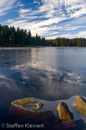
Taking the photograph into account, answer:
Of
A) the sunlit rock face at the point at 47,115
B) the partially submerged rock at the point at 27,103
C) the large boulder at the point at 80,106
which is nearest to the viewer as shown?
the sunlit rock face at the point at 47,115

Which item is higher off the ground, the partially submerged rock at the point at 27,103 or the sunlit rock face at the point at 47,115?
the partially submerged rock at the point at 27,103

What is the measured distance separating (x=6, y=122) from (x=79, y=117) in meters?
2.33

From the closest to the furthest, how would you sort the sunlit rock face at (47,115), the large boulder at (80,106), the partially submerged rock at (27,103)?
1. the sunlit rock face at (47,115)
2. the large boulder at (80,106)
3. the partially submerged rock at (27,103)

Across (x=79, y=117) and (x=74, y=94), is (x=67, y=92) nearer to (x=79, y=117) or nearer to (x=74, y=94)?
(x=74, y=94)

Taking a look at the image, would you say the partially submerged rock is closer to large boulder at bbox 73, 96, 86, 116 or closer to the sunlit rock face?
the sunlit rock face

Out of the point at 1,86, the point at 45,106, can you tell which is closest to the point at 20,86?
the point at 1,86

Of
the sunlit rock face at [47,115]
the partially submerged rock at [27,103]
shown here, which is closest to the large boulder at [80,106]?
the sunlit rock face at [47,115]

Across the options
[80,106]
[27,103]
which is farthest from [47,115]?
[80,106]

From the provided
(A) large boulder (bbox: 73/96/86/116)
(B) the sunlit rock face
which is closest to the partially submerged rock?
(B) the sunlit rock face

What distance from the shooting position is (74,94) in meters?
4.66

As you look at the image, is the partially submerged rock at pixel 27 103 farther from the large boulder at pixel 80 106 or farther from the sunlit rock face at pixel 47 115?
the large boulder at pixel 80 106

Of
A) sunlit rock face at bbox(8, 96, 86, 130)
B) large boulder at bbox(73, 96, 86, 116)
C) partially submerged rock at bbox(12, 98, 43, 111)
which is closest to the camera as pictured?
sunlit rock face at bbox(8, 96, 86, 130)

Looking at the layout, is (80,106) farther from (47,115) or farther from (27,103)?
(27,103)

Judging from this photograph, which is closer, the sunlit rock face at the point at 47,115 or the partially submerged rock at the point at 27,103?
the sunlit rock face at the point at 47,115
